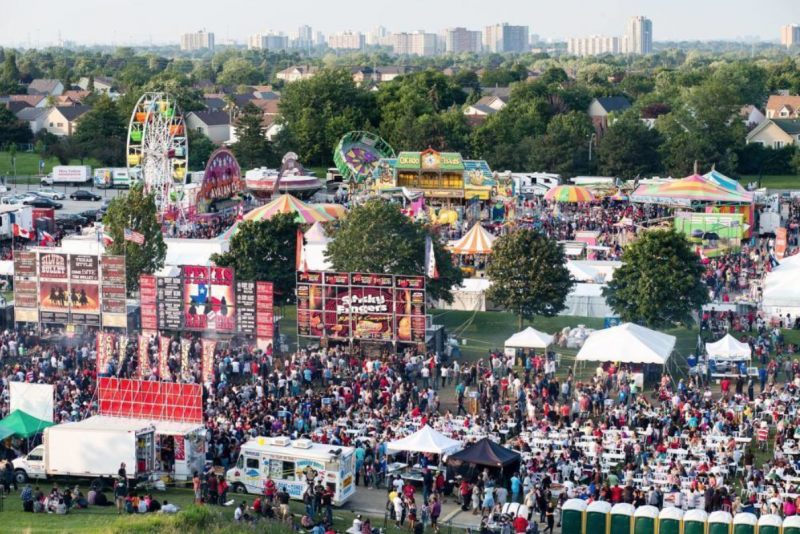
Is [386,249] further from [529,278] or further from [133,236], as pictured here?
[133,236]

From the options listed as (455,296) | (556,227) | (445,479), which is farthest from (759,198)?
(445,479)

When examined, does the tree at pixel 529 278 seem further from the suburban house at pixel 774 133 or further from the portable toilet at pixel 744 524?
the suburban house at pixel 774 133

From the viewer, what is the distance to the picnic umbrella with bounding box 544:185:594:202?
6650 cm

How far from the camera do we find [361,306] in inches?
1495

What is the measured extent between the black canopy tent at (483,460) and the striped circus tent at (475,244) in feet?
76.6

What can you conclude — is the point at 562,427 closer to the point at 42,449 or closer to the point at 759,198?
the point at 42,449

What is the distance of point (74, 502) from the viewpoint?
2519 cm

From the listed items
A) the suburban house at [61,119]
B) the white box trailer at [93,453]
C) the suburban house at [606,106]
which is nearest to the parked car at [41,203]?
the suburban house at [61,119]

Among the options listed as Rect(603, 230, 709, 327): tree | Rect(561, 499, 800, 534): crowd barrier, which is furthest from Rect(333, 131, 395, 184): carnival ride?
Rect(561, 499, 800, 534): crowd barrier

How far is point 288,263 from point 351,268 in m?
2.68

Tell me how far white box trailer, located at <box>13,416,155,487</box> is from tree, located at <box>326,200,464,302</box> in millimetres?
16746

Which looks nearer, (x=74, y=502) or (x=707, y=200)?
(x=74, y=502)

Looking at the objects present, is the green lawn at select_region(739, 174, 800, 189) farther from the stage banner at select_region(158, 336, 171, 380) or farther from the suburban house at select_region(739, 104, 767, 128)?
the stage banner at select_region(158, 336, 171, 380)

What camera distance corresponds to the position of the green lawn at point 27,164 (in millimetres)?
96500
